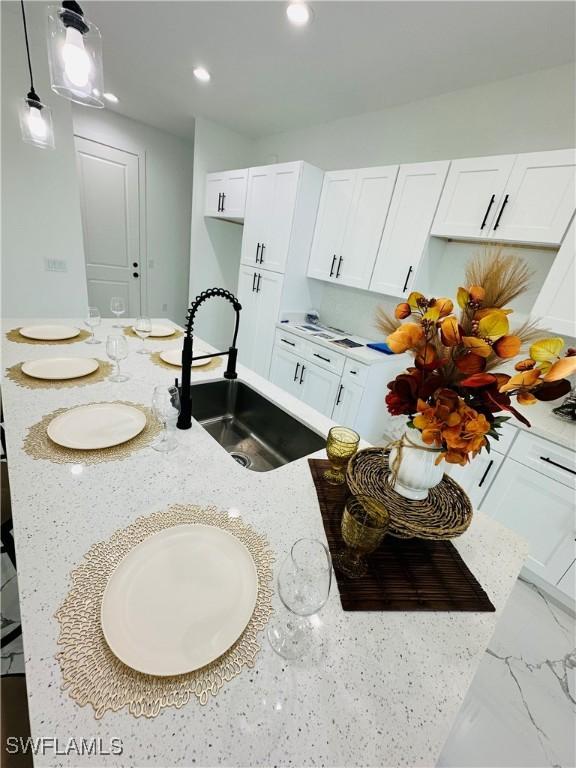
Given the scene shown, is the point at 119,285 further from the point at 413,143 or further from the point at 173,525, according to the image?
the point at 173,525

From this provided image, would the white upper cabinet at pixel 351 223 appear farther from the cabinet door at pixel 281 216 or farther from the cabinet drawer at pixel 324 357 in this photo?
the cabinet drawer at pixel 324 357

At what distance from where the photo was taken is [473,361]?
2.05 ft

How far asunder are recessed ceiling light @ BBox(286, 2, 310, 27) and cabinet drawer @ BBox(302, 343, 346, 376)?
195 centimetres

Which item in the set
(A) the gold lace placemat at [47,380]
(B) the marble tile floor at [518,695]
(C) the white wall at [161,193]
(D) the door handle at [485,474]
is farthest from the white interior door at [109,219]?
(D) the door handle at [485,474]

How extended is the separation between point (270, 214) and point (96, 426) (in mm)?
2613

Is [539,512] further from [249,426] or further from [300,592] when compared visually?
[300,592]

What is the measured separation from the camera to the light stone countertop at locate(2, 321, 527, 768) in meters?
0.42

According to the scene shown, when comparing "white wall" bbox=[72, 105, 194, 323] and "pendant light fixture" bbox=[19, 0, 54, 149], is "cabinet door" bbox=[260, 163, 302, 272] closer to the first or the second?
"pendant light fixture" bbox=[19, 0, 54, 149]

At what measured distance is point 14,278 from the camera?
261 cm

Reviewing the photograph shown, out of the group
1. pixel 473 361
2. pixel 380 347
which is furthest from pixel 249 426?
pixel 380 347

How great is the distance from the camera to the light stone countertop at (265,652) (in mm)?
420

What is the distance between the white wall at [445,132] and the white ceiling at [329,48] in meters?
0.08

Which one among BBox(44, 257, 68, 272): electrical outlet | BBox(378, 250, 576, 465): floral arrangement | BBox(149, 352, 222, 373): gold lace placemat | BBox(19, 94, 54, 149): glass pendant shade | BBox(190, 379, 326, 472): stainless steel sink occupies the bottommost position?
BBox(190, 379, 326, 472): stainless steel sink

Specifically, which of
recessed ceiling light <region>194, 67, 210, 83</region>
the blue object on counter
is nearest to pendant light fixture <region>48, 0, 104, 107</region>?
recessed ceiling light <region>194, 67, 210, 83</region>
